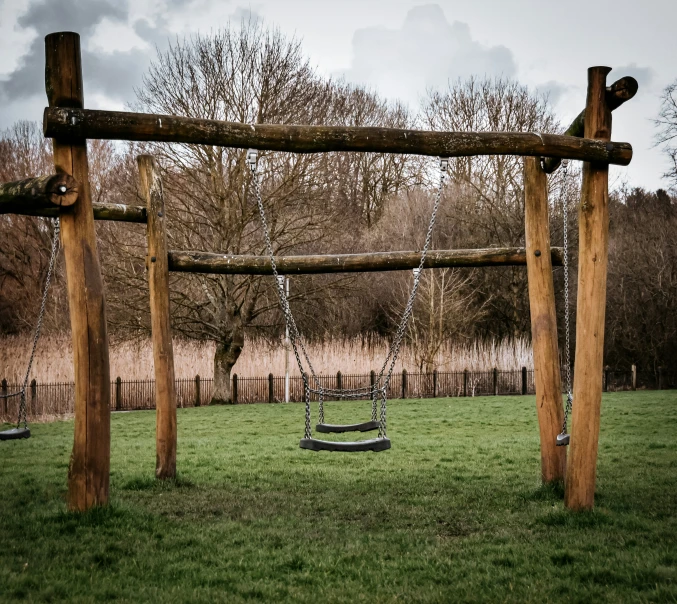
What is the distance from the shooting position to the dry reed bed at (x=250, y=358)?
70.6 ft

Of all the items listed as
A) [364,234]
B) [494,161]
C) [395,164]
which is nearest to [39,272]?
[364,234]

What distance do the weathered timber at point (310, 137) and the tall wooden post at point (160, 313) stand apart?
2.10 m

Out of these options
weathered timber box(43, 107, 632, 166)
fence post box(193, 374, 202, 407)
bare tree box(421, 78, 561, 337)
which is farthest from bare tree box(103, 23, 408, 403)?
weathered timber box(43, 107, 632, 166)

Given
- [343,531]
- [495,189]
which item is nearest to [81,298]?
[343,531]

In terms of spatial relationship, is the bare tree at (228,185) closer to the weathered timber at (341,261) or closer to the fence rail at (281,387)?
the fence rail at (281,387)

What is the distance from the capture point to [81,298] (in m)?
5.97

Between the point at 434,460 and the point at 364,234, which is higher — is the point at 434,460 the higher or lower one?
the lower one

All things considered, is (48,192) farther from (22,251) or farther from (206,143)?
(22,251)

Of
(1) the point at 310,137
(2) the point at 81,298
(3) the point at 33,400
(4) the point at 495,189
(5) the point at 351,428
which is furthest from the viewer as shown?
(4) the point at 495,189

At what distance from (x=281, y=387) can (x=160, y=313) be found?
1553 cm

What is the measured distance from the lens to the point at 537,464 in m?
9.63

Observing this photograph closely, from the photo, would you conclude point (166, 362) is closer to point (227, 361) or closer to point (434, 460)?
point (434, 460)

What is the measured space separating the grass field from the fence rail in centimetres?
908

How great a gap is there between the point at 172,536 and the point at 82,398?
4.26 ft
